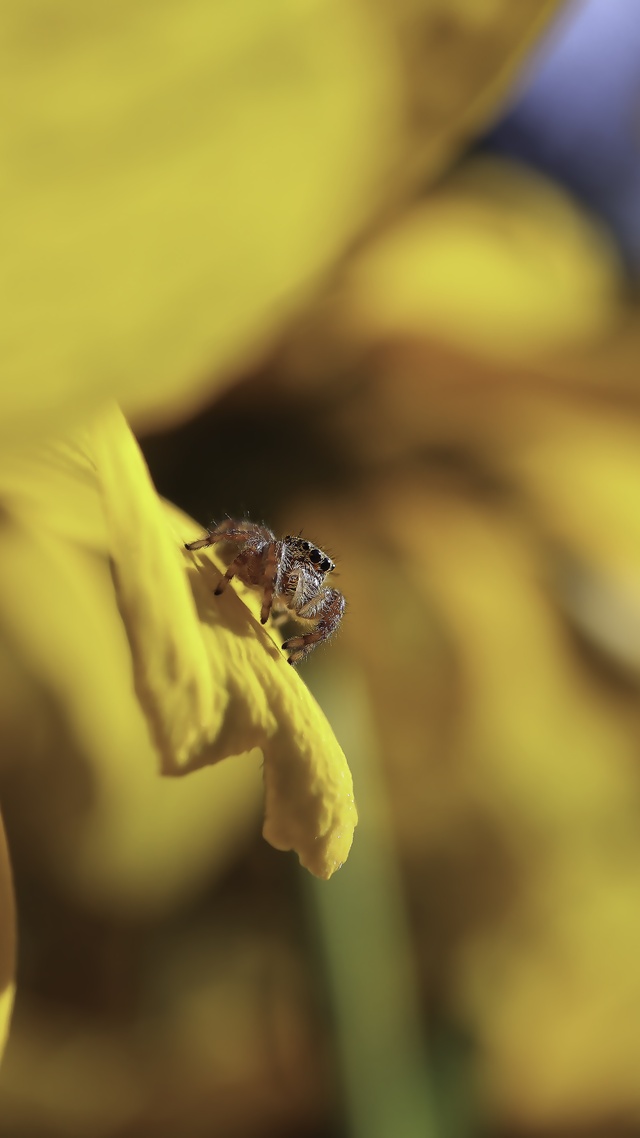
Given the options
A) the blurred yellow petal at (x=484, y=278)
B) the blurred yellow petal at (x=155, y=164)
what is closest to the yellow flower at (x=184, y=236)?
the blurred yellow petal at (x=155, y=164)

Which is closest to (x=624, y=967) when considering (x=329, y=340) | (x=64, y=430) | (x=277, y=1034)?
(x=277, y=1034)

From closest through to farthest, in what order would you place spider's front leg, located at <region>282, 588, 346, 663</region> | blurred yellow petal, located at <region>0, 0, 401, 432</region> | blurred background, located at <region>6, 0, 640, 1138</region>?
blurred yellow petal, located at <region>0, 0, 401, 432</region>
spider's front leg, located at <region>282, 588, 346, 663</region>
blurred background, located at <region>6, 0, 640, 1138</region>

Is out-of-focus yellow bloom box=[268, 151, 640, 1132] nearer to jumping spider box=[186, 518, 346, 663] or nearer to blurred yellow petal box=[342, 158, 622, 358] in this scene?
blurred yellow petal box=[342, 158, 622, 358]

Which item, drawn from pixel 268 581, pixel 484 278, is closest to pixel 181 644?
pixel 268 581

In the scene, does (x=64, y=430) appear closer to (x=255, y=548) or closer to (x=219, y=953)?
(x=255, y=548)

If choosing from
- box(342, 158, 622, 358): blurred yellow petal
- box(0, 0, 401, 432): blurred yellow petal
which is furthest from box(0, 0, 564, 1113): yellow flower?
box(342, 158, 622, 358): blurred yellow petal

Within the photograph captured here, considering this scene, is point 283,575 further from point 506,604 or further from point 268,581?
point 506,604

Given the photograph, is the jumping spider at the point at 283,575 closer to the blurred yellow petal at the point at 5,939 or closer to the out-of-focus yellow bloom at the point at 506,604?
the blurred yellow petal at the point at 5,939
